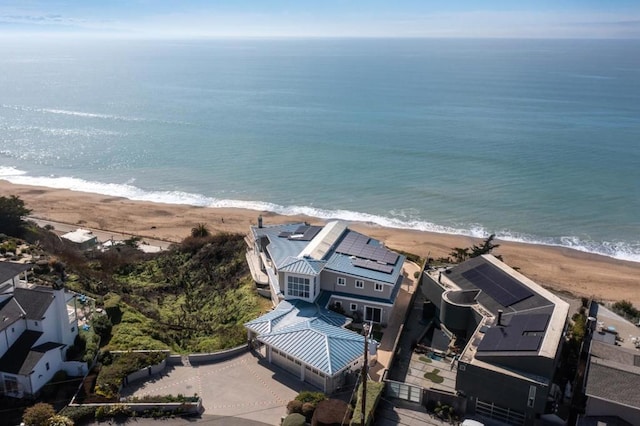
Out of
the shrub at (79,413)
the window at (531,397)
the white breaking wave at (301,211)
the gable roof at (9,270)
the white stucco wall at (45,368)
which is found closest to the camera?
the window at (531,397)

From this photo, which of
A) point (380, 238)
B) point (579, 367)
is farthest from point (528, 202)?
point (579, 367)

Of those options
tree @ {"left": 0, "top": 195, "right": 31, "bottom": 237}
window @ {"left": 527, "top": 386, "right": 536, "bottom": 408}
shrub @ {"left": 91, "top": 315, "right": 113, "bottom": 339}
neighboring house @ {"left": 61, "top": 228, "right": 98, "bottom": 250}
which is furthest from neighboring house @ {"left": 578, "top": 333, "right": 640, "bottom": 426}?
tree @ {"left": 0, "top": 195, "right": 31, "bottom": 237}

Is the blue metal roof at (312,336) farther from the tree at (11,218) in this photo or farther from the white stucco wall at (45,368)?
the tree at (11,218)

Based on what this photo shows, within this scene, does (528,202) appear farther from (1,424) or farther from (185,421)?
(1,424)

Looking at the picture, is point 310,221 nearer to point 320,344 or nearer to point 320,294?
point 320,294

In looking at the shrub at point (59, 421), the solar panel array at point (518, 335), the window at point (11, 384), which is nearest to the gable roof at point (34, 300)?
the window at point (11, 384)

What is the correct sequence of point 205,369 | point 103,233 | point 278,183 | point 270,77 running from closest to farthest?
point 205,369 < point 103,233 < point 278,183 < point 270,77

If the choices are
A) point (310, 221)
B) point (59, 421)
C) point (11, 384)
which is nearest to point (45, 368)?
point (11, 384)
